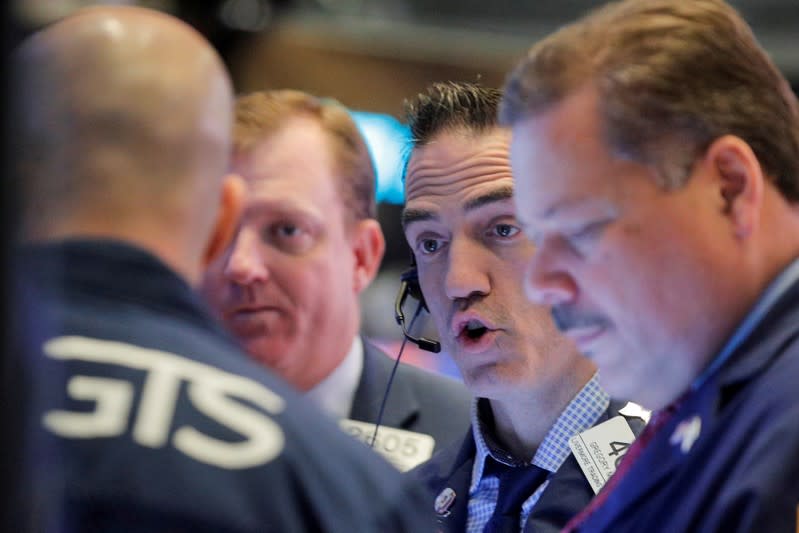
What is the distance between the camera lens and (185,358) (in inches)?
43.4

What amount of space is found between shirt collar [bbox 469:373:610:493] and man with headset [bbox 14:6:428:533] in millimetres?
851

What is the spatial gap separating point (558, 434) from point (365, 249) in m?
0.86

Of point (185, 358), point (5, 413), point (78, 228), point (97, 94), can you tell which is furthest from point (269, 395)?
point (5, 413)

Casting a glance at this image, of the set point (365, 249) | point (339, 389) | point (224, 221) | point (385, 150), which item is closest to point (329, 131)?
point (365, 249)

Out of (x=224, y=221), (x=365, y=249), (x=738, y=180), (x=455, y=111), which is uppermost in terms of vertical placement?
(x=738, y=180)

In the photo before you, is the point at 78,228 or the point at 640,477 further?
the point at 640,477

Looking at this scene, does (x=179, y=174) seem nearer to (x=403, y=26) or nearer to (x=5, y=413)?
(x=5, y=413)

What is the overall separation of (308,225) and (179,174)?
129cm

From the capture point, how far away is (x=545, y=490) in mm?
1963

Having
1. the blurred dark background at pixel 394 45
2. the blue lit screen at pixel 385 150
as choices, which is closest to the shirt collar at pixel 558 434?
the blue lit screen at pixel 385 150

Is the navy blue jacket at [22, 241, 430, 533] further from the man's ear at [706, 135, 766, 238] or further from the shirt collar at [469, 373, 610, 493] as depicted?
the shirt collar at [469, 373, 610, 493]

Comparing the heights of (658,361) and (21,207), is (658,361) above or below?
below

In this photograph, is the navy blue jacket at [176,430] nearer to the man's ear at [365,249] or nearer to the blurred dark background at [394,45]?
the man's ear at [365,249]

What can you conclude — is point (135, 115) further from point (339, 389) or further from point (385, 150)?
point (385, 150)
